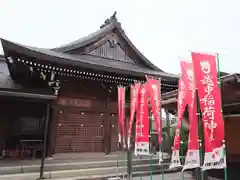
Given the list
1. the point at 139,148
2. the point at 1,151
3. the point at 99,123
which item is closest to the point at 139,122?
the point at 139,148

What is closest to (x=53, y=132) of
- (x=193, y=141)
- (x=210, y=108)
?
(x=193, y=141)

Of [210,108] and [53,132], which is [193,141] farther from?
[53,132]

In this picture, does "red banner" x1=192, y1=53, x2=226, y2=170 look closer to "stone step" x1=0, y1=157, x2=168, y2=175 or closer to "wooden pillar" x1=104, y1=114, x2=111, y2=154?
"stone step" x1=0, y1=157, x2=168, y2=175

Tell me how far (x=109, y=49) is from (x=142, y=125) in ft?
23.1

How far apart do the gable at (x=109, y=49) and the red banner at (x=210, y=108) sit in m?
7.97

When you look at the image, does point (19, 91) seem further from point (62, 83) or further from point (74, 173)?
point (74, 173)

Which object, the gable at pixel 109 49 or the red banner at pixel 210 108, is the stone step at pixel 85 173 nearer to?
the red banner at pixel 210 108

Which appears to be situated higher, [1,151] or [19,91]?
[19,91]

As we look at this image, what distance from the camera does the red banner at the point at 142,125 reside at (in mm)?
5250

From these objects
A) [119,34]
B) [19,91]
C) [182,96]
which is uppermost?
[119,34]

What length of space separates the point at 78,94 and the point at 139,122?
4378 millimetres

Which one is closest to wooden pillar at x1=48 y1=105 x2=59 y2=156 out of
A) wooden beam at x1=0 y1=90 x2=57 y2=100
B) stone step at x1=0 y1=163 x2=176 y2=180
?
stone step at x1=0 y1=163 x2=176 y2=180

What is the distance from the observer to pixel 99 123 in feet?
30.5

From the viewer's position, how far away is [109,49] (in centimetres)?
1127
